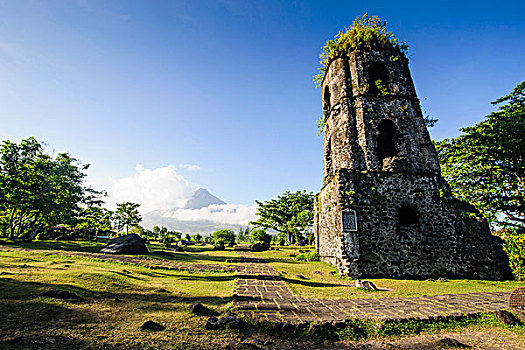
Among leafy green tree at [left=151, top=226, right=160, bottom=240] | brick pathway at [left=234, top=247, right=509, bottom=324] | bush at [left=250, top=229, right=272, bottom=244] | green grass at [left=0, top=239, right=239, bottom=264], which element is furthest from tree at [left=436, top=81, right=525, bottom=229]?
leafy green tree at [left=151, top=226, right=160, bottom=240]

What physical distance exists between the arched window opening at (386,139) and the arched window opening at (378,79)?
1.78 m

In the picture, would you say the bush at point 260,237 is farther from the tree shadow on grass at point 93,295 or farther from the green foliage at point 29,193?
the tree shadow on grass at point 93,295

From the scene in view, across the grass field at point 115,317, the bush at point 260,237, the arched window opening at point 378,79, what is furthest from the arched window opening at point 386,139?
the bush at point 260,237

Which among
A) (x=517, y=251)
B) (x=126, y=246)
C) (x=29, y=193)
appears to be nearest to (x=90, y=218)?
(x=29, y=193)

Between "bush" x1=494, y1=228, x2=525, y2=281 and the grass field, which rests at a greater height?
"bush" x1=494, y1=228, x2=525, y2=281

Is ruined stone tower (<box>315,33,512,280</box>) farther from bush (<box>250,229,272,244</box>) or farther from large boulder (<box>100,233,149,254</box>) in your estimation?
bush (<box>250,229,272,244</box>)

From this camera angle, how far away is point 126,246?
13664 mm

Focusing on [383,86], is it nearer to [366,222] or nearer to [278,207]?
[366,222]

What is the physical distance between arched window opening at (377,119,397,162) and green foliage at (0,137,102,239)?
23601 millimetres

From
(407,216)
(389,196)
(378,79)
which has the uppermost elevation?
(378,79)

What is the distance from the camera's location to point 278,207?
121ft

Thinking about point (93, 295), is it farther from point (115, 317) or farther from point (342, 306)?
point (342, 306)

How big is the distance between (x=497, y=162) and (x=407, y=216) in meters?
7.76

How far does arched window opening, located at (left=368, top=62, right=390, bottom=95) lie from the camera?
12.9 meters
